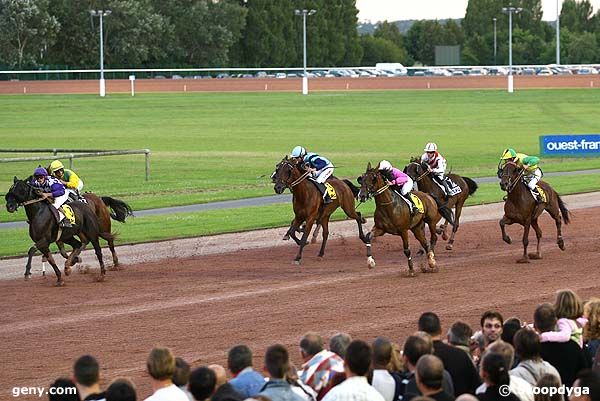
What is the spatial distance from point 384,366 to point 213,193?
26.5 meters

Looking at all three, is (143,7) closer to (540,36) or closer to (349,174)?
(540,36)

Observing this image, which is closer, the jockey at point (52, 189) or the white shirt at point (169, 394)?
the white shirt at point (169, 394)

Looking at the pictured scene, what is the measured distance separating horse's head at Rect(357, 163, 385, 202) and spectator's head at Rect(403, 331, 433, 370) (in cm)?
1169

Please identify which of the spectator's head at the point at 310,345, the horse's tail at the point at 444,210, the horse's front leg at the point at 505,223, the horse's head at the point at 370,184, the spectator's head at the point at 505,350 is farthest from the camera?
the horse's tail at the point at 444,210

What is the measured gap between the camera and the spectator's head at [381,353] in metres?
10.8

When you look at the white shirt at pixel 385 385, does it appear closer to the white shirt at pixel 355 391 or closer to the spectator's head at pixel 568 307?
the white shirt at pixel 355 391

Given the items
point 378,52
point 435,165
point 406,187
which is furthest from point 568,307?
point 378,52

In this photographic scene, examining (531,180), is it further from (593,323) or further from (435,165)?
(593,323)

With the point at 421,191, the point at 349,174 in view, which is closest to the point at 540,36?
the point at 349,174

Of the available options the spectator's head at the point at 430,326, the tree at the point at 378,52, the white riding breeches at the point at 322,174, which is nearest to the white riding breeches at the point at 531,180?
the white riding breeches at the point at 322,174

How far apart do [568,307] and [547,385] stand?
8.40ft

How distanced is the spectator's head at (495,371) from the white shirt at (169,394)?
2311 mm

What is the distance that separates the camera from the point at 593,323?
1253cm

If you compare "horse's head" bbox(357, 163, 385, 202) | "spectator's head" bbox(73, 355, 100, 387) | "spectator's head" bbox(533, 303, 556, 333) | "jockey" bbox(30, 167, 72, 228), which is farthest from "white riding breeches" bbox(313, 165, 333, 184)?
"spectator's head" bbox(73, 355, 100, 387)
